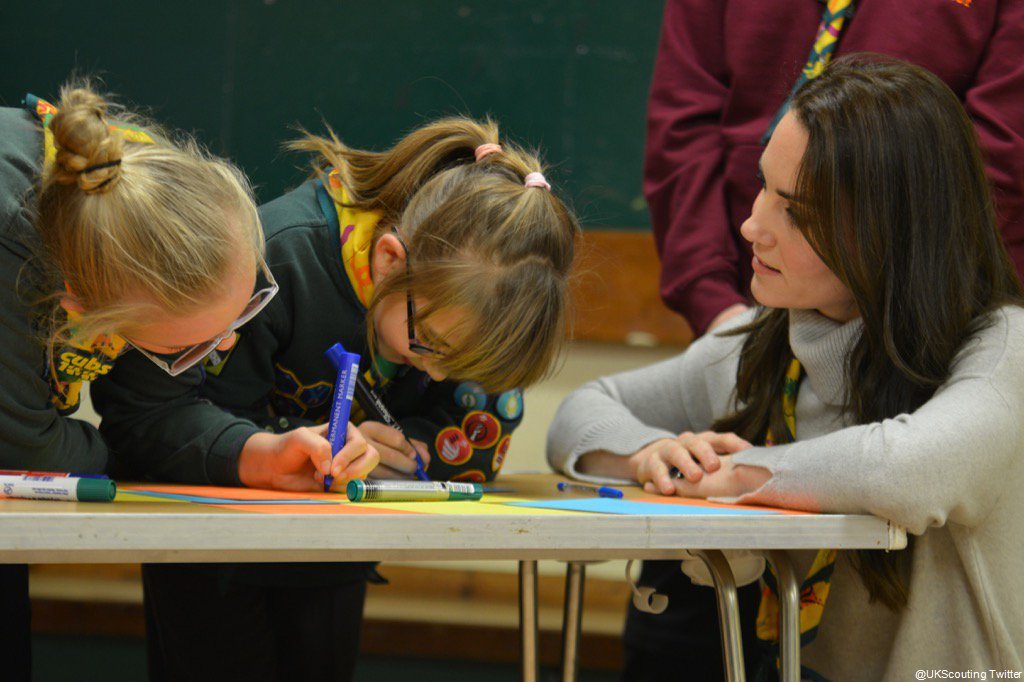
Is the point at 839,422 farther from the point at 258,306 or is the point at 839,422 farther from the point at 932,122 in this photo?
the point at 258,306

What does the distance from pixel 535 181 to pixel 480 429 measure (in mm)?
353

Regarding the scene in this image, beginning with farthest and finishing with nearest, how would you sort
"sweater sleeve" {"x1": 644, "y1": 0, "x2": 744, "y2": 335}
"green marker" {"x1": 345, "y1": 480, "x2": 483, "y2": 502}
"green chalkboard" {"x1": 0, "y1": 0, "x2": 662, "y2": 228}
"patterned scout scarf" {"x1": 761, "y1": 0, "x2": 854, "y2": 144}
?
"green chalkboard" {"x1": 0, "y1": 0, "x2": 662, "y2": 228}
"sweater sleeve" {"x1": 644, "y1": 0, "x2": 744, "y2": 335}
"patterned scout scarf" {"x1": 761, "y1": 0, "x2": 854, "y2": 144}
"green marker" {"x1": 345, "y1": 480, "x2": 483, "y2": 502}

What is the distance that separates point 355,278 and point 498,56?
1.49 m

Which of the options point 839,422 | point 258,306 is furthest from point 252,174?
point 839,422

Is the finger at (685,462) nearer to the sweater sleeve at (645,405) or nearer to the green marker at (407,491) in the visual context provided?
the sweater sleeve at (645,405)

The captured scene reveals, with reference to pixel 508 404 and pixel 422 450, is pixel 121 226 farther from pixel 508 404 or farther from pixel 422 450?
pixel 508 404

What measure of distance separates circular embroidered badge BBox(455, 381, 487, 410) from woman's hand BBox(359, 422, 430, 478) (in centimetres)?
14

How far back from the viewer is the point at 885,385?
129 centimetres

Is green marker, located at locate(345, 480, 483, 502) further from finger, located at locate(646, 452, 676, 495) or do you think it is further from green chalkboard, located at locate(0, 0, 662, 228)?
green chalkboard, located at locate(0, 0, 662, 228)

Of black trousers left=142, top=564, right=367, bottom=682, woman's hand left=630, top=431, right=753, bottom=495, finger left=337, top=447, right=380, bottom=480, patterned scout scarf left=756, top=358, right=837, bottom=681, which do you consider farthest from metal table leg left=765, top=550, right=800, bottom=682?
black trousers left=142, top=564, right=367, bottom=682

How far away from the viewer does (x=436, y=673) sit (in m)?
2.73

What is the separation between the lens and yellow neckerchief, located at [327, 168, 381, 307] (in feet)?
4.59

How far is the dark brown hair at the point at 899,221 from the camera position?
1251mm

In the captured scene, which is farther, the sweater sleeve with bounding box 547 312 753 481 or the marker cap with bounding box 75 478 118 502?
the sweater sleeve with bounding box 547 312 753 481
